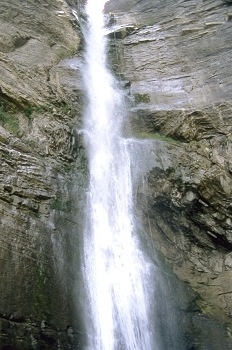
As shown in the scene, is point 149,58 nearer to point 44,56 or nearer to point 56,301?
point 44,56

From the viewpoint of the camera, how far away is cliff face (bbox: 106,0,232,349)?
392 inches

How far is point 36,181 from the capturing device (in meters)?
8.53

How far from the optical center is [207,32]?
14984 mm

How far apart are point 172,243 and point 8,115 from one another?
19.6 feet

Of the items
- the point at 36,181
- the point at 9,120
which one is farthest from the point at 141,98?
the point at 36,181

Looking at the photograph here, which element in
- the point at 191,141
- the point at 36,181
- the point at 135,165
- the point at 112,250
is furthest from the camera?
the point at 191,141

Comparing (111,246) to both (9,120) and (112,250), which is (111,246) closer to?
(112,250)

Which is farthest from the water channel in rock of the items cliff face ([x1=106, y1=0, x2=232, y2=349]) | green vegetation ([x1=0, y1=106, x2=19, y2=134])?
green vegetation ([x1=0, y1=106, x2=19, y2=134])

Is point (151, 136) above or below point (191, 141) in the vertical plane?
above

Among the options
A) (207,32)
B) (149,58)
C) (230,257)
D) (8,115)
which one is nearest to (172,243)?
(230,257)

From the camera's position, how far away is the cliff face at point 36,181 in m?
6.64

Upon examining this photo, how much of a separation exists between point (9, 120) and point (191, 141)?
5862mm

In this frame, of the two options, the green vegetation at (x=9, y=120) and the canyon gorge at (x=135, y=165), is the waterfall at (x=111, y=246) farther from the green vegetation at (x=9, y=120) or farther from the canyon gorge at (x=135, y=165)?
the green vegetation at (x=9, y=120)

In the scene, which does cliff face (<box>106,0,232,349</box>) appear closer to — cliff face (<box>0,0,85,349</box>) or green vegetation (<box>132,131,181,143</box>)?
green vegetation (<box>132,131,181,143</box>)
